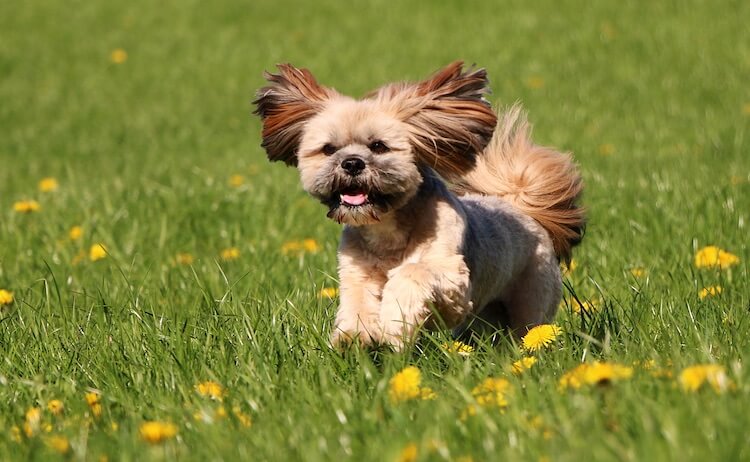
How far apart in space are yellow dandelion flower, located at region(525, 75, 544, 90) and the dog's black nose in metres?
9.28

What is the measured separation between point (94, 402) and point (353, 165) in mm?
1197

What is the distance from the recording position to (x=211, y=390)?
10.8 feet

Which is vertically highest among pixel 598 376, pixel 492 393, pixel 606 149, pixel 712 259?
pixel 598 376

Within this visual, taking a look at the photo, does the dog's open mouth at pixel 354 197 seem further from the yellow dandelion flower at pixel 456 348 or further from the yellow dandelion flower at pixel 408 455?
the yellow dandelion flower at pixel 408 455

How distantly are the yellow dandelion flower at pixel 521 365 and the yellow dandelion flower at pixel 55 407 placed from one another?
1320 mm

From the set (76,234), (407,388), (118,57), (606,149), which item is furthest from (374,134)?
(118,57)

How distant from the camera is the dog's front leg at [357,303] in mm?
3740

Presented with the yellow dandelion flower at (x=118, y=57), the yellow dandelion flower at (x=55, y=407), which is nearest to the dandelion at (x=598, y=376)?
the yellow dandelion flower at (x=55, y=407)

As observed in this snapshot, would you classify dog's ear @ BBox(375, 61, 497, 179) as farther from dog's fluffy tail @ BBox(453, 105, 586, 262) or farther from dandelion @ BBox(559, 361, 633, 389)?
dandelion @ BBox(559, 361, 633, 389)

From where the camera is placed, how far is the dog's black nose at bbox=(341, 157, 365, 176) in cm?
386

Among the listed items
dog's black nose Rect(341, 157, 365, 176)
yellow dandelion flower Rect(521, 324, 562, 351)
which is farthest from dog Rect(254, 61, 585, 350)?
yellow dandelion flower Rect(521, 324, 562, 351)

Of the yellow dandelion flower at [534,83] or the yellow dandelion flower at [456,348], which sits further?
the yellow dandelion flower at [534,83]

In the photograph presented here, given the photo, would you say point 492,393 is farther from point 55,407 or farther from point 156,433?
point 55,407

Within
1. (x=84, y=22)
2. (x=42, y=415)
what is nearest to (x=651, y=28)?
(x=84, y=22)
